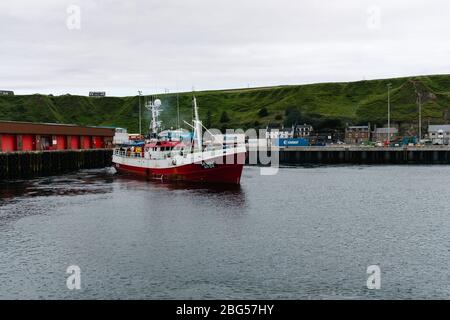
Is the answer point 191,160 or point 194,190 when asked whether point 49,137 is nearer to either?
point 191,160

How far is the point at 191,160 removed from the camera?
71625 mm

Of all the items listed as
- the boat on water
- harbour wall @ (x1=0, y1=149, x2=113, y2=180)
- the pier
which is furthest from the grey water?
the pier

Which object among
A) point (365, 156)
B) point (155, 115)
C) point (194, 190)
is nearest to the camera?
point (194, 190)

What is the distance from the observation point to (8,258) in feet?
105

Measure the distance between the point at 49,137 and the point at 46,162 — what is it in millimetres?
13399

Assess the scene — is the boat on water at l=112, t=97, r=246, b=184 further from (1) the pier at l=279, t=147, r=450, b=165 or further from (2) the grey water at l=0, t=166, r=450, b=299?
(1) the pier at l=279, t=147, r=450, b=165

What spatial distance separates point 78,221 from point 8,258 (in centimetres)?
1265

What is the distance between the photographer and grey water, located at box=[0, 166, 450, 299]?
26.8 metres

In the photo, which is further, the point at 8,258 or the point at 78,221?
the point at 78,221

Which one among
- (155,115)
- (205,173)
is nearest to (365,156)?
(155,115)

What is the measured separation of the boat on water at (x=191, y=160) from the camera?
227 ft
